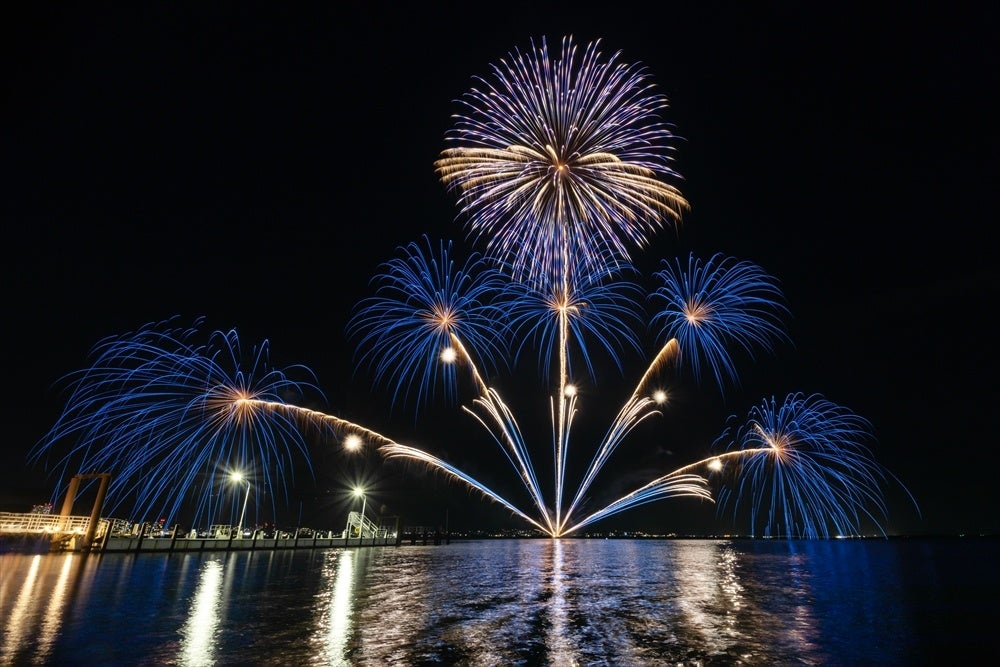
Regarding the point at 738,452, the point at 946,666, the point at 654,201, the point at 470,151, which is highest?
the point at 470,151

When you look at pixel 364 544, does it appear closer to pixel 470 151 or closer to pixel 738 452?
pixel 738 452

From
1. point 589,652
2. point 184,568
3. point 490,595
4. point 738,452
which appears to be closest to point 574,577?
point 490,595

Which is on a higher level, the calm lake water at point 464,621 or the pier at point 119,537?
the pier at point 119,537

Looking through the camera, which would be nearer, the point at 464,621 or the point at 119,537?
the point at 464,621

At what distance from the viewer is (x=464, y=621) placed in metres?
15.8

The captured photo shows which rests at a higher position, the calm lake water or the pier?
the pier

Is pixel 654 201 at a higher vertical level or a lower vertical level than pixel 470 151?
lower

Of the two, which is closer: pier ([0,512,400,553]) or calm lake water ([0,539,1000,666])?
calm lake water ([0,539,1000,666])

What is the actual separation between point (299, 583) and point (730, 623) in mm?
17850

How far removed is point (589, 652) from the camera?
12438 mm

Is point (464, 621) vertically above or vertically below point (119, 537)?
below

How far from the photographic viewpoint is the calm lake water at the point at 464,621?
1195 cm

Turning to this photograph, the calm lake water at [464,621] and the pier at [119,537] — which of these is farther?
the pier at [119,537]

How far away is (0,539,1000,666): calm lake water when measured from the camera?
12.0 meters
